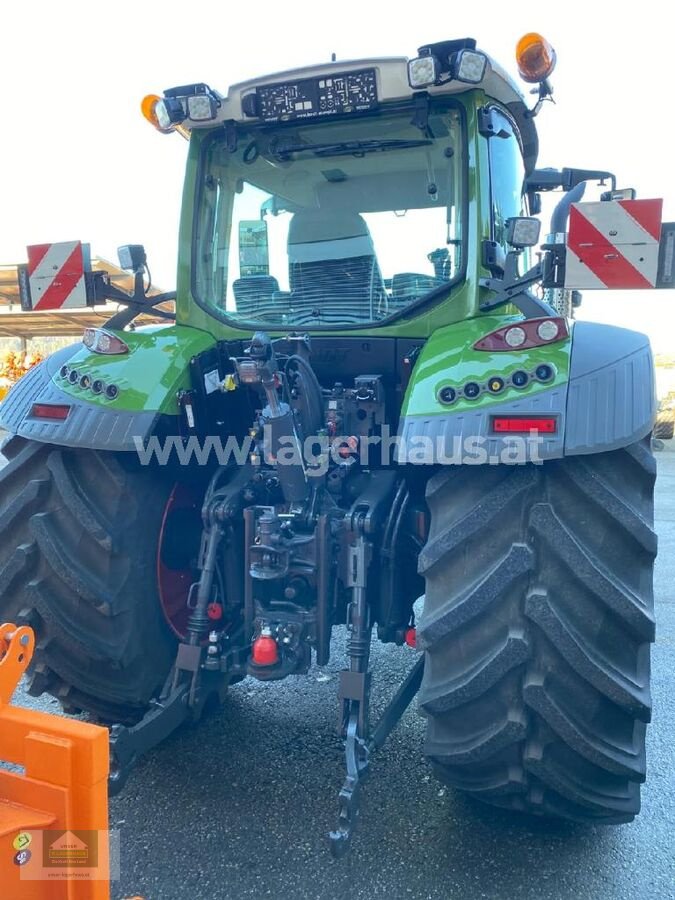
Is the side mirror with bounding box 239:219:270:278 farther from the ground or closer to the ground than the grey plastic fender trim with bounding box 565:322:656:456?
farther from the ground

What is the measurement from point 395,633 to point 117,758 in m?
0.96

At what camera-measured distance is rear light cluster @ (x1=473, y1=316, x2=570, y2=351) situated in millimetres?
1996

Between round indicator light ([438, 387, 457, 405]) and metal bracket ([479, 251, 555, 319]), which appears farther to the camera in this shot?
metal bracket ([479, 251, 555, 319])

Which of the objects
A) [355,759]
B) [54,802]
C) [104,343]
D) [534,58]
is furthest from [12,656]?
[534,58]

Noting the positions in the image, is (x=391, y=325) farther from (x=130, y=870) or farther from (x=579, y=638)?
(x=130, y=870)

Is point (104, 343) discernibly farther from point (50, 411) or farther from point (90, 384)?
point (50, 411)

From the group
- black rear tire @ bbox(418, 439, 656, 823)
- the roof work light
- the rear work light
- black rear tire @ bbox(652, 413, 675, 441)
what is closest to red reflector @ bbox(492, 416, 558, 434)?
black rear tire @ bbox(418, 439, 656, 823)

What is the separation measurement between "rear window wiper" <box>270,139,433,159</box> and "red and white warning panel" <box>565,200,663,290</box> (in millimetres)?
707

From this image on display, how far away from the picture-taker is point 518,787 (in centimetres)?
189

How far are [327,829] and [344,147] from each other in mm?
2324

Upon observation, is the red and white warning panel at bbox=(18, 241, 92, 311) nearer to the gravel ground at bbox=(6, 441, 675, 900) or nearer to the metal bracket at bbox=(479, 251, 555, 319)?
the metal bracket at bbox=(479, 251, 555, 319)

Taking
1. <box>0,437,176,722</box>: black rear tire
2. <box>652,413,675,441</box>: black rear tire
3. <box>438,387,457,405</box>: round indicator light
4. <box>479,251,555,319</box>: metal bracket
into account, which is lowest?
<box>652,413,675,441</box>: black rear tire

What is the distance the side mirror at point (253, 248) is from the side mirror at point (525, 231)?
3.21 feet

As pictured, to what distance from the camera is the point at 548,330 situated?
200cm
